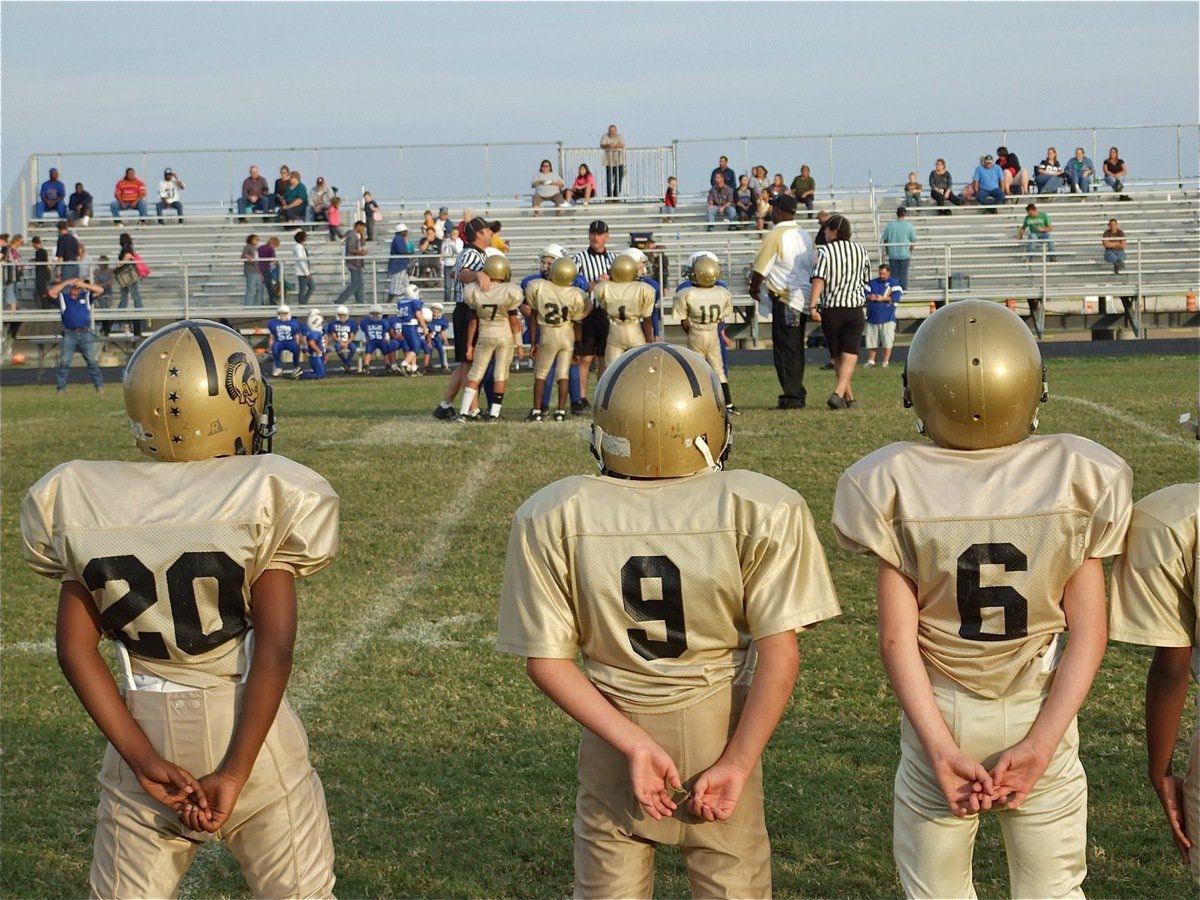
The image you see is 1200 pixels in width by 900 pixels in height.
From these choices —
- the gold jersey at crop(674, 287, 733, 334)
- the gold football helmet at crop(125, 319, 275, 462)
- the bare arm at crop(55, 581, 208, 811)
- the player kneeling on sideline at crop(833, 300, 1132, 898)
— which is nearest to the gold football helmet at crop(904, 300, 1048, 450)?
the player kneeling on sideline at crop(833, 300, 1132, 898)

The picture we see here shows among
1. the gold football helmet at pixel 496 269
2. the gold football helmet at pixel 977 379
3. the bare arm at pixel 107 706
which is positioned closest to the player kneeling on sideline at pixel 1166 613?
the gold football helmet at pixel 977 379

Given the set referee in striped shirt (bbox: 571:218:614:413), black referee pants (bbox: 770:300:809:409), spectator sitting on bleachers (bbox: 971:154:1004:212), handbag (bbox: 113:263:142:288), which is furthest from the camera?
spectator sitting on bleachers (bbox: 971:154:1004:212)

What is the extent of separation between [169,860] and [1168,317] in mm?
24873

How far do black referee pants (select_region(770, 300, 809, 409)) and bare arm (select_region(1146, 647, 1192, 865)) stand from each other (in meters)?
10.0

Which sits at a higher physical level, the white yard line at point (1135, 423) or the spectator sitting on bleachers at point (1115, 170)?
the spectator sitting on bleachers at point (1115, 170)

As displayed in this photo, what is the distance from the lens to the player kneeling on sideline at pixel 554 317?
507 inches

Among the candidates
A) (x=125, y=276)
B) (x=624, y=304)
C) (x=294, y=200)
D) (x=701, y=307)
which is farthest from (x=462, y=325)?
(x=294, y=200)

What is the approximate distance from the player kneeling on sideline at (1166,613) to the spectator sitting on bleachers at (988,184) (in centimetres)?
2665

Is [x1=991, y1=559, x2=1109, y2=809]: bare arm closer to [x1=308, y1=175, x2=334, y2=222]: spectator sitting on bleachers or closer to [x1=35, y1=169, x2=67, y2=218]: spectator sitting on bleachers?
[x1=308, y1=175, x2=334, y2=222]: spectator sitting on bleachers

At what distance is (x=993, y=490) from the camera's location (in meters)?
2.76

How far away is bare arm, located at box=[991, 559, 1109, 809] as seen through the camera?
275cm

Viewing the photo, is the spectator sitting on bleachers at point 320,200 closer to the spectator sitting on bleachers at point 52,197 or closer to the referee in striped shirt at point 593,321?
the spectator sitting on bleachers at point 52,197

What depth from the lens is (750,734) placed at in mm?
2695

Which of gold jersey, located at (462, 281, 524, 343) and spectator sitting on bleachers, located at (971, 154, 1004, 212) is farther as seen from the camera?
spectator sitting on bleachers, located at (971, 154, 1004, 212)
